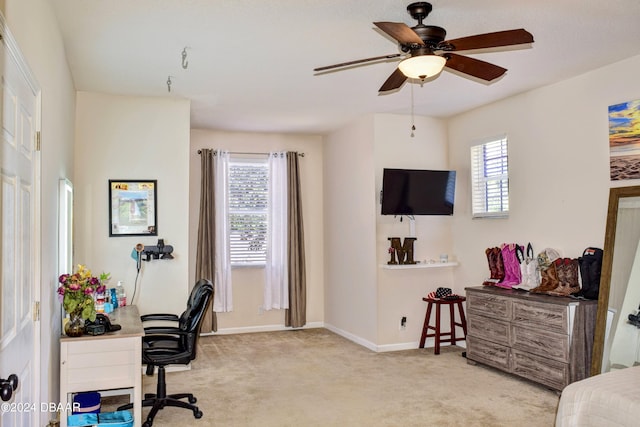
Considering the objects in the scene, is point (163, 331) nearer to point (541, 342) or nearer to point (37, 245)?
point (37, 245)

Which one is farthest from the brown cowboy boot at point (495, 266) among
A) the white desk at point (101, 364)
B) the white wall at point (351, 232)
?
the white desk at point (101, 364)

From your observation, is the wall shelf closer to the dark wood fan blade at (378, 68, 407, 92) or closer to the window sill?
the window sill

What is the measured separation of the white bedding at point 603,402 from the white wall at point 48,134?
8.67 ft

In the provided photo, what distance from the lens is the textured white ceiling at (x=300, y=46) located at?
10.3 feet

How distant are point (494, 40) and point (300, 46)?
1.49 metres

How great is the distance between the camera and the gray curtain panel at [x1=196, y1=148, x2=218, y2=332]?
264 inches

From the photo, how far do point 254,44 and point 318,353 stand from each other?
11.5ft

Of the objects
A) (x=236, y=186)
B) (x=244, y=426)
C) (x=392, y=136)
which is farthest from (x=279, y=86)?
(x=244, y=426)

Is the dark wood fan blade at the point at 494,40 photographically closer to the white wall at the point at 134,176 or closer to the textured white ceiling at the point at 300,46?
the textured white ceiling at the point at 300,46

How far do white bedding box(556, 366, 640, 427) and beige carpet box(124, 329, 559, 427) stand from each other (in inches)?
47.9

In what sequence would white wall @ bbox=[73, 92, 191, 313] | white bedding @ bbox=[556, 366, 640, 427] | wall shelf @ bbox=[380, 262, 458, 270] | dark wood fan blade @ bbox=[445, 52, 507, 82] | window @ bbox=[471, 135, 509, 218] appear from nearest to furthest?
white bedding @ bbox=[556, 366, 640, 427] < dark wood fan blade @ bbox=[445, 52, 507, 82] < white wall @ bbox=[73, 92, 191, 313] < window @ bbox=[471, 135, 509, 218] < wall shelf @ bbox=[380, 262, 458, 270]

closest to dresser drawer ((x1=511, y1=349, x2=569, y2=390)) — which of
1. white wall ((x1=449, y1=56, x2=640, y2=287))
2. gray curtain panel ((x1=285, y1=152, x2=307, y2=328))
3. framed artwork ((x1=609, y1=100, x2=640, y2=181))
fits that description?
white wall ((x1=449, y1=56, x2=640, y2=287))

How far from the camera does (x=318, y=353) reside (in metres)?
5.77

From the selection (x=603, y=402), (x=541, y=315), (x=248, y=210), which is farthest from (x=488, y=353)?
(x=248, y=210)
